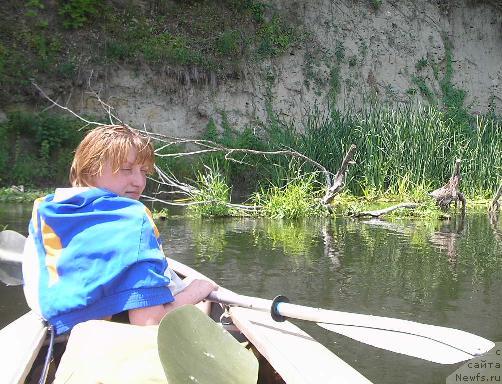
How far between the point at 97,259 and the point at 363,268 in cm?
324

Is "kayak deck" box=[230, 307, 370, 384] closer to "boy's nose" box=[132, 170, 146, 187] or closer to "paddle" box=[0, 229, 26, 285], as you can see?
"boy's nose" box=[132, 170, 146, 187]

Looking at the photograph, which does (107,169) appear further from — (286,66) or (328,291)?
(286,66)

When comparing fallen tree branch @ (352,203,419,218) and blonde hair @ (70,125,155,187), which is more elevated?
blonde hair @ (70,125,155,187)

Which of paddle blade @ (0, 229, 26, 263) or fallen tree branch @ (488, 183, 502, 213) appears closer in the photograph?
paddle blade @ (0, 229, 26, 263)

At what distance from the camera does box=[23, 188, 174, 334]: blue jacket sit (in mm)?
1712

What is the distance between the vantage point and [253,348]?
7.70ft

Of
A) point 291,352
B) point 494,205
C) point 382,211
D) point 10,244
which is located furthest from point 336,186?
point 291,352

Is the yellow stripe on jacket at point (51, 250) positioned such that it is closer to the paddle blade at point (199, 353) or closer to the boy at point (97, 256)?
the boy at point (97, 256)

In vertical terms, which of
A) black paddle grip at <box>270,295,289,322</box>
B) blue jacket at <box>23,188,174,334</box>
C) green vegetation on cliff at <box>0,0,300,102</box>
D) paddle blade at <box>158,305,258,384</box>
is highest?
green vegetation on cliff at <box>0,0,300,102</box>

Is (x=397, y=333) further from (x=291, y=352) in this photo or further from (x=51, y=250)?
(x=51, y=250)

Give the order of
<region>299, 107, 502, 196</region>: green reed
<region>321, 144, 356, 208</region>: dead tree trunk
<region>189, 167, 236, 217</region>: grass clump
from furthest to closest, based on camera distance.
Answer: <region>299, 107, 502, 196</region>: green reed
<region>321, 144, 356, 208</region>: dead tree trunk
<region>189, 167, 236, 217</region>: grass clump

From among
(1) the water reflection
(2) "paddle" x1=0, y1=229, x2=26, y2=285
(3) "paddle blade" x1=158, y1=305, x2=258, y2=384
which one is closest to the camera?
(3) "paddle blade" x1=158, y1=305, x2=258, y2=384

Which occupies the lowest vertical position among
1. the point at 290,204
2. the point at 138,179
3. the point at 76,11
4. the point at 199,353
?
the point at 290,204

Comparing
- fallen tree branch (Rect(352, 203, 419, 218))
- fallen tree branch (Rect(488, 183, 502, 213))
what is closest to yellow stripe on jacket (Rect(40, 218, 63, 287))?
fallen tree branch (Rect(352, 203, 419, 218))
